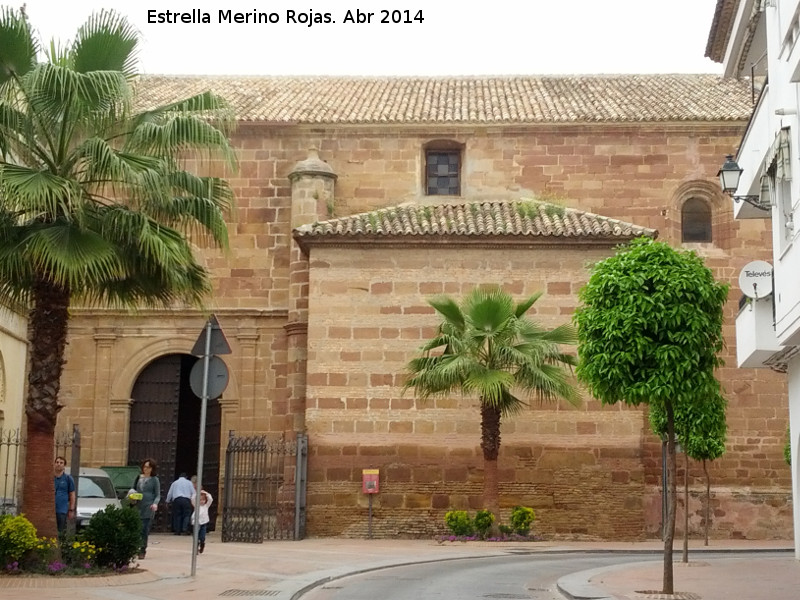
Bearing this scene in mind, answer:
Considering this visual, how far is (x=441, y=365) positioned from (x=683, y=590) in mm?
8782

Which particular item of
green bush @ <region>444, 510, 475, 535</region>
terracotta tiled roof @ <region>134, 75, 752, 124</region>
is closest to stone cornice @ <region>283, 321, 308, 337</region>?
terracotta tiled roof @ <region>134, 75, 752, 124</region>

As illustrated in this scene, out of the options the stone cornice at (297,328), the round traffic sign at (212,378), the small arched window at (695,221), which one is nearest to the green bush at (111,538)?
the round traffic sign at (212,378)

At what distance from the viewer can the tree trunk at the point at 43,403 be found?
45.1 feet

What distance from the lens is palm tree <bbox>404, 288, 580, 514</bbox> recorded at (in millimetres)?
21453

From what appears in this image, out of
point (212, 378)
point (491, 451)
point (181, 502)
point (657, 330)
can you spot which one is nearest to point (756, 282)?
point (657, 330)

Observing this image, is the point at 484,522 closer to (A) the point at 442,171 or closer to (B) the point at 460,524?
(B) the point at 460,524

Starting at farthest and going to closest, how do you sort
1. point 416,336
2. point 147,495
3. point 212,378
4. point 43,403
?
1. point 416,336
2. point 147,495
3. point 43,403
4. point 212,378

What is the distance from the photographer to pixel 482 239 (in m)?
25.0

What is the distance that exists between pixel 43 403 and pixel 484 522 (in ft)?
34.2

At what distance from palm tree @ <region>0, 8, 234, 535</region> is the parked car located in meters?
5.12

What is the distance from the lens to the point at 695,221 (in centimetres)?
A: 2770

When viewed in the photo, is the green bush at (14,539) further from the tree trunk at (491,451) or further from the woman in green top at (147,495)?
the tree trunk at (491,451)

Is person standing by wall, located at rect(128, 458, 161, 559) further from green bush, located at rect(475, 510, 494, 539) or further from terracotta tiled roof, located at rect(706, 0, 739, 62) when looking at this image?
terracotta tiled roof, located at rect(706, 0, 739, 62)

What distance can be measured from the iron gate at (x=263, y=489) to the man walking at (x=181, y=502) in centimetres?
86
